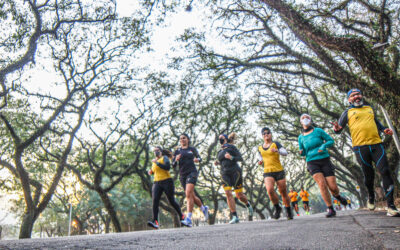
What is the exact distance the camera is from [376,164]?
425 centimetres

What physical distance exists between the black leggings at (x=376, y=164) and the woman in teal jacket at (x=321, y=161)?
531mm

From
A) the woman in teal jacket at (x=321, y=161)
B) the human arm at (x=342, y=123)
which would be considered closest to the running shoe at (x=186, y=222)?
the woman in teal jacket at (x=321, y=161)

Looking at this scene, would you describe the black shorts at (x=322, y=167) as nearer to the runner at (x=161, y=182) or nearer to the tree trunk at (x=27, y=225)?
the runner at (x=161, y=182)

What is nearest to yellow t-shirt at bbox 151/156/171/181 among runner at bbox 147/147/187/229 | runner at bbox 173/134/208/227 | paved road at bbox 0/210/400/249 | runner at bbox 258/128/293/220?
runner at bbox 147/147/187/229

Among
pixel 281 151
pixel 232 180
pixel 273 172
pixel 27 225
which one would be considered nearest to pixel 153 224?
pixel 232 180

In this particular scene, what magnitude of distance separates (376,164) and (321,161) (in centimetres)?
95

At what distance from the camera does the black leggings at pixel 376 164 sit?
4102 millimetres

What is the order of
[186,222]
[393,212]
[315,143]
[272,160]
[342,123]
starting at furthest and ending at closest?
[186,222]
[272,160]
[315,143]
[342,123]
[393,212]

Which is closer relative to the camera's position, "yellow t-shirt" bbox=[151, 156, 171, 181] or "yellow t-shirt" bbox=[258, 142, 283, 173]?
"yellow t-shirt" bbox=[258, 142, 283, 173]

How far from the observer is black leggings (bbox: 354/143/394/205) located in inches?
161

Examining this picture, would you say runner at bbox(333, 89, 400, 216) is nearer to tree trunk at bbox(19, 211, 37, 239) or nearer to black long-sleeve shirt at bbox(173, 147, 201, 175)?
black long-sleeve shirt at bbox(173, 147, 201, 175)

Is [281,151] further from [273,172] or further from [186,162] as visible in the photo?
[186,162]

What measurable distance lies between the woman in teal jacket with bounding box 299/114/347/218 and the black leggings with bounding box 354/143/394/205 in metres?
0.53

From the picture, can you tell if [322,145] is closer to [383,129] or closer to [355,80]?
[383,129]
